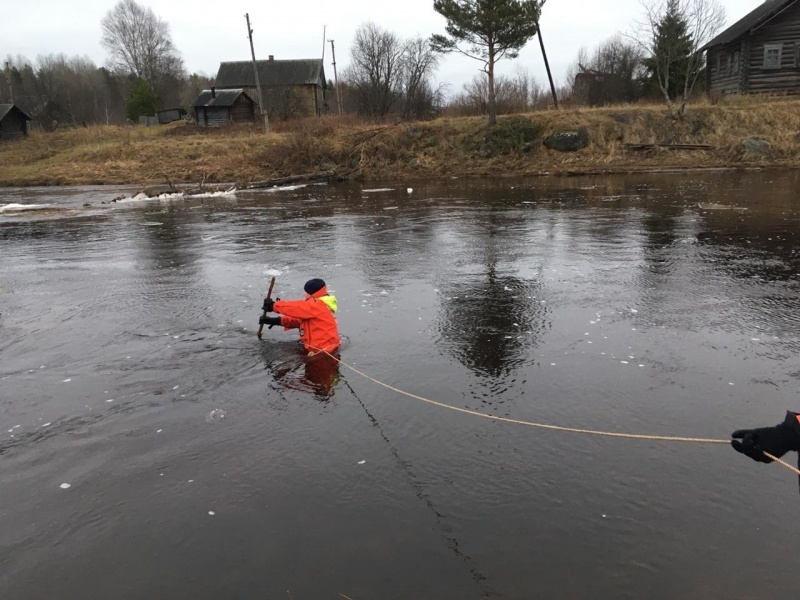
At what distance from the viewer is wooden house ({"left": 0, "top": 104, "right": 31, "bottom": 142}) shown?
54.5m

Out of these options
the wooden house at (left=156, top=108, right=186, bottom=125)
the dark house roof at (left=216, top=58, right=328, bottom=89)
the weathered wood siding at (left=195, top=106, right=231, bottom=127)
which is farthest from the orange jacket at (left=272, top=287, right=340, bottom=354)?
the wooden house at (left=156, top=108, right=186, bottom=125)

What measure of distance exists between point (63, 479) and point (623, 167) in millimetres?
31893

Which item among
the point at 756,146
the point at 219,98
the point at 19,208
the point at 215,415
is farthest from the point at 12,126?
the point at 215,415

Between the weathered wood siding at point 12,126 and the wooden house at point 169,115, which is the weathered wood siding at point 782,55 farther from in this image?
the weathered wood siding at point 12,126

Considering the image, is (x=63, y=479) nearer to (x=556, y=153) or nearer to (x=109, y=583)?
(x=109, y=583)

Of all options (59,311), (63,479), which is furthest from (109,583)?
(59,311)

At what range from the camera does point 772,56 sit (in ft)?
119

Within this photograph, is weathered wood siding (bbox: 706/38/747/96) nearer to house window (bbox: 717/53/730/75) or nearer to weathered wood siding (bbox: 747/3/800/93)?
house window (bbox: 717/53/730/75)

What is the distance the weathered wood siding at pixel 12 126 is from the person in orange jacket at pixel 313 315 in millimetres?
60988

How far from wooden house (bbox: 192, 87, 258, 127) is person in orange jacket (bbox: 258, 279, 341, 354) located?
176 ft

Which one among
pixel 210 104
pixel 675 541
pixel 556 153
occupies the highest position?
pixel 210 104

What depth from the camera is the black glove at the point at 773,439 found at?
303 centimetres

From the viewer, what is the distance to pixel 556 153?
3425 centimetres

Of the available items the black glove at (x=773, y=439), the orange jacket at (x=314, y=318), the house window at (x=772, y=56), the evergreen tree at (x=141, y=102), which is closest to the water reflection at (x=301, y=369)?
the orange jacket at (x=314, y=318)
